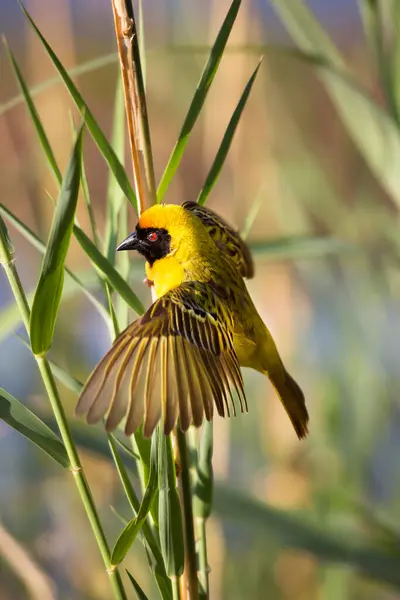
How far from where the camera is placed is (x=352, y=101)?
→ 1015mm

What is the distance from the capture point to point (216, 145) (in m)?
1.63

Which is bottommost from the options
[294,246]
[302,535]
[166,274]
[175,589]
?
[175,589]

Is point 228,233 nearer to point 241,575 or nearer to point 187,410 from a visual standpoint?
point 187,410

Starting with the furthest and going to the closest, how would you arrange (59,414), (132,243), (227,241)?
(227,241), (132,243), (59,414)

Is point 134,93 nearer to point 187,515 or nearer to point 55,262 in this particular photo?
point 55,262

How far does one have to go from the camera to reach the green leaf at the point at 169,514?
55 cm

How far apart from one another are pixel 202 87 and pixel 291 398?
13.6 inches

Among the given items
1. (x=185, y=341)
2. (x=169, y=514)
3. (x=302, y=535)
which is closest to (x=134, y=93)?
(x=185, y=341)

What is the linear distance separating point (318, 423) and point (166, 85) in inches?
30.3

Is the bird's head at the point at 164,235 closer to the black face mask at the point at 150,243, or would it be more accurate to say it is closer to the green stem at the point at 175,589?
the black face mask at the point at 150,243

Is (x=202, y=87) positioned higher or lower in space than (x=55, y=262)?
higher

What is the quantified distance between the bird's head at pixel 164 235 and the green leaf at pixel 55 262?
0.81 ft

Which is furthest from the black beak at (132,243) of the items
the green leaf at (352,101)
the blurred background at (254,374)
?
the blurred background at (254,374)

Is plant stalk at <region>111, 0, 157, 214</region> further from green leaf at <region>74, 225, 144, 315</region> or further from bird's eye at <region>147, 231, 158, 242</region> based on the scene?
bird's eye at <region>147, 231, 158, 242</region>
